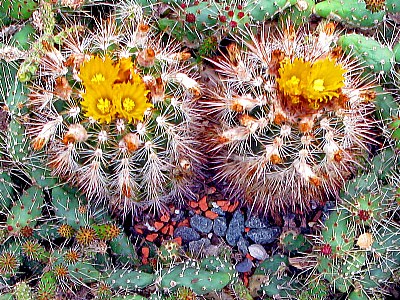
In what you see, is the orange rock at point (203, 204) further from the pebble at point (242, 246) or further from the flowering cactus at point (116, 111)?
the flowering cactus at point (116, 111)

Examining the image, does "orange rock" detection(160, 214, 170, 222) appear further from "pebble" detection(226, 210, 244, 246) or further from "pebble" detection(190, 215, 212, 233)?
"pebble" detection(226, 210, 244, 246)

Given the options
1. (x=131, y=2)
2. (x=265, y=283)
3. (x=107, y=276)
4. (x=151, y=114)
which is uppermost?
(x=131, y=2)

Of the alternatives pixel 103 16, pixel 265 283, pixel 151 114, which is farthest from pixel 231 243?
pixel 103 16

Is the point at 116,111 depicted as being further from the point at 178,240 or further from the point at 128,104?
the point at 178,240


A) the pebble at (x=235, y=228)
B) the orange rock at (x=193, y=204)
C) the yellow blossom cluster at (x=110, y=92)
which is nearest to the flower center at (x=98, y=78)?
the yellow blossom cluster at (x=110, y=92)

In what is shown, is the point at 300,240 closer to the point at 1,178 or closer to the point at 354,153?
the point at 354,153

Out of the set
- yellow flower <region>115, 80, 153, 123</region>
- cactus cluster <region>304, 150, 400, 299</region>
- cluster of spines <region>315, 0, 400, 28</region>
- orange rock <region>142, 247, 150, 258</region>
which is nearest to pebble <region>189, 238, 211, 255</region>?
orange rock <region>142, 247, 150, 258</region>

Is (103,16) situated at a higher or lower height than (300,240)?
higher
